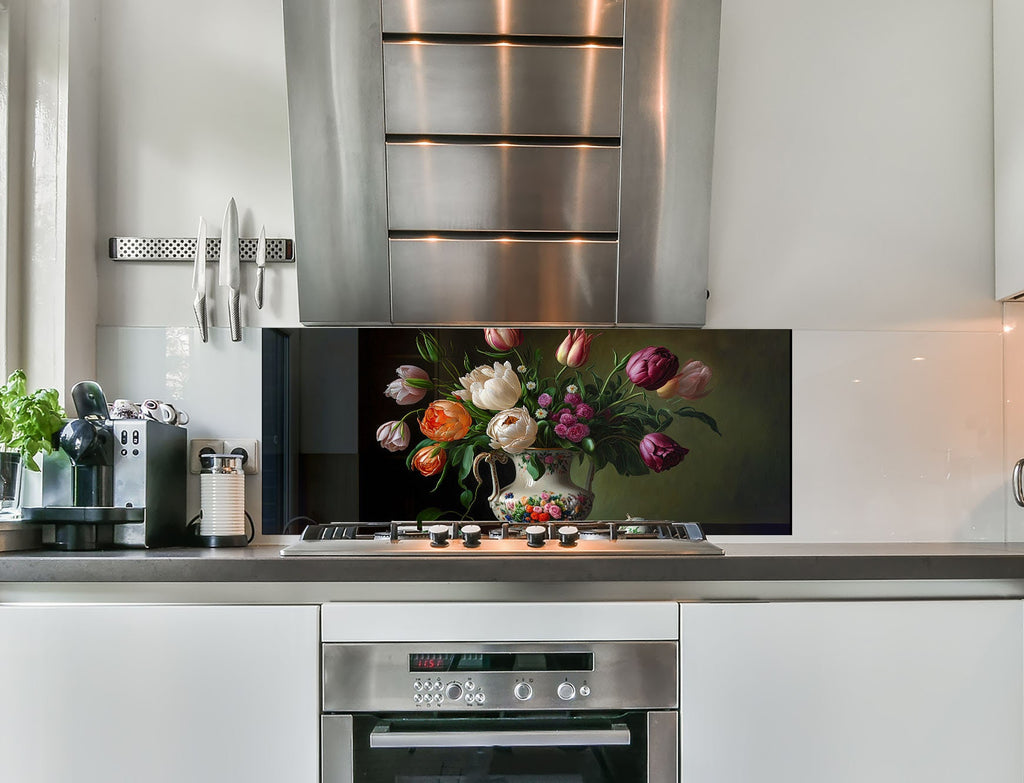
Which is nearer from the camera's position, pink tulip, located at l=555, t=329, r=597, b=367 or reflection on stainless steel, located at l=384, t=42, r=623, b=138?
reflection on stainless steel, located at l=384, t=42, r=623, b=138

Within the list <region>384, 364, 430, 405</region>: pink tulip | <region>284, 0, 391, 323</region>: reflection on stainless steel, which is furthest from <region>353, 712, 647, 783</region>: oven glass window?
<region>284, 0, 391, 323</region>: reflection on stainless steel

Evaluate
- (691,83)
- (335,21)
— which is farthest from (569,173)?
(335,21)

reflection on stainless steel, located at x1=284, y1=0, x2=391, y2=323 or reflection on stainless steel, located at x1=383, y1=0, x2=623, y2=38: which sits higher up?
reflection on stainless steel, located at x1=383, y1=0, x2=623, y2=38

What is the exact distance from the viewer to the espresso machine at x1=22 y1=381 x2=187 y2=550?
170 cm

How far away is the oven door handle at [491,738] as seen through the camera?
4.90 feet

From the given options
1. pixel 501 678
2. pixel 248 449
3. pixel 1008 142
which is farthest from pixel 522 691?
pixel 1008 142

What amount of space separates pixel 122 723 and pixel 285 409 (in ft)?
2.64

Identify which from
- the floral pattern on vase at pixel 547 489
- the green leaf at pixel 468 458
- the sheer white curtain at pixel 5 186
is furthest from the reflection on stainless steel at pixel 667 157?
the sheer white curtain at pixel 5 186

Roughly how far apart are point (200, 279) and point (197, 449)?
407 mm

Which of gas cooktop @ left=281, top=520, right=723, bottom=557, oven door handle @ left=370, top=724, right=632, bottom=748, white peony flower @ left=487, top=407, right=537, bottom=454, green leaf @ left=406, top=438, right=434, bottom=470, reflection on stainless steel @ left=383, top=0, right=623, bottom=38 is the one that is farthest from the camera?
green leaf @ left=406, top=438, right=434, bottom=470

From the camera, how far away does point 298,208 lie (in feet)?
6.41

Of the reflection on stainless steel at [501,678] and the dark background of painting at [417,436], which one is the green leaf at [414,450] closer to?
the dark background of painting at [417,436]

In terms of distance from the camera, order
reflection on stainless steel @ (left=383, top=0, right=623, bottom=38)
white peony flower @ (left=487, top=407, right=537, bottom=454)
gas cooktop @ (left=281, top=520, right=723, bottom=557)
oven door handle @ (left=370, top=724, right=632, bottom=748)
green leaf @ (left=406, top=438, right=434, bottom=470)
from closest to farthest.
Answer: oven door handle @ (left=370, top=724, right=632, bottom=748) → gas cooktop @ (left=281, top=520, right=723, bottom=557) → reflection on stainless steel @ (left=383, top=0, right=623, bottom=38) → white peony flower @ (left=487, top=407, right=537, bottom=454) → green leaf @ (left=406, top=438, right=434, bottom=470)

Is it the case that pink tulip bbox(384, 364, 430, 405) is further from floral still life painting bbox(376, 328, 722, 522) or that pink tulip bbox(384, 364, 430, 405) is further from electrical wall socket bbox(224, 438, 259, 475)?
electrical wall socket bbox(224, 438, 259, 475)
